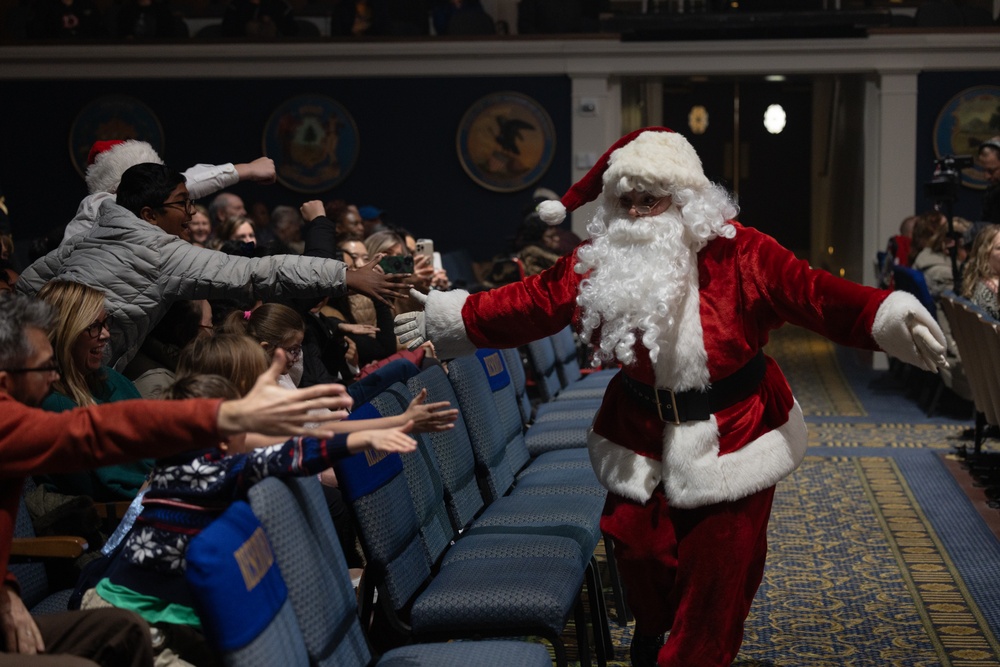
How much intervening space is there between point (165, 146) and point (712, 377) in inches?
353

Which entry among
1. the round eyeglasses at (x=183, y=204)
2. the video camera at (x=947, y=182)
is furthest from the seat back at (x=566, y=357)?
the round eyeglasses at (x=183, y=204)

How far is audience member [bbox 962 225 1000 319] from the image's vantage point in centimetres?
596

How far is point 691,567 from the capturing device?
2.83 metres

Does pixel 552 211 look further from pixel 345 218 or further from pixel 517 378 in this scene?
pixel 345 218

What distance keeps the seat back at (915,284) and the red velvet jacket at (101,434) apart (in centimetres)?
576

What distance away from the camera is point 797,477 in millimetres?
5914

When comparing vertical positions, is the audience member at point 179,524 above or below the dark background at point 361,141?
below

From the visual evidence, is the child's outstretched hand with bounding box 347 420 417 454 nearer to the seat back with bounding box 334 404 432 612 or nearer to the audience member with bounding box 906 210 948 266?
the seat back with bounding box 334 404 432 612

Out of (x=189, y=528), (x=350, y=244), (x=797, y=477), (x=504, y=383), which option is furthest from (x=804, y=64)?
(x=189, y=528)

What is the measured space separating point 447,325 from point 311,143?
7.93m

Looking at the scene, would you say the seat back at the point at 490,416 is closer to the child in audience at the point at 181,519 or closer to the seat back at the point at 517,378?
the seat back at the point at 517,378

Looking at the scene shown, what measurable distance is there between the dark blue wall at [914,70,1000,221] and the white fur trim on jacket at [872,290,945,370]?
7.88m

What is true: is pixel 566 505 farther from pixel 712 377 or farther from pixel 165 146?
pixel 165 146

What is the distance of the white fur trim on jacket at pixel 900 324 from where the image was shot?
2631 mm
